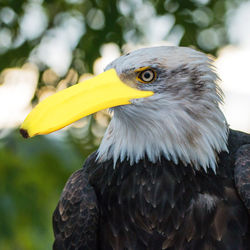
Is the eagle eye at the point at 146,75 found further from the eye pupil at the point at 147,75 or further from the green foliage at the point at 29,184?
the green foliage at the point at 29,184

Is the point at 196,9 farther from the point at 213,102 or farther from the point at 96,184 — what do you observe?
the point at 96,184

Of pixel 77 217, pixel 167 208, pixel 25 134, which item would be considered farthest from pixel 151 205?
pixel 25 134

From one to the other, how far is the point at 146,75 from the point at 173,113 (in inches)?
11.4

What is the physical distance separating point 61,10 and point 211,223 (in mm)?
2642

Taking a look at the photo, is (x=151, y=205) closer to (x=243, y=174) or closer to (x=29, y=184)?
(x=243, y=174)

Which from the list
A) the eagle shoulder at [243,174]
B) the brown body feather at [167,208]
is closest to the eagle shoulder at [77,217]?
the brown body feather at [167,208]

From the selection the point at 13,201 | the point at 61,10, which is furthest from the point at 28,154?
the point at 61,10

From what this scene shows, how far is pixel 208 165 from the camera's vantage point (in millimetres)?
3189

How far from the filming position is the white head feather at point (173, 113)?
3.01 meters

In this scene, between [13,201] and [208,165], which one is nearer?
[208,165]

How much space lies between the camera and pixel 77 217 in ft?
11.0

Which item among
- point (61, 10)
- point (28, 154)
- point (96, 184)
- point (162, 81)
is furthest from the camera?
point (61, 10)

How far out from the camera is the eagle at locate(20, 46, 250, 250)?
3033 mm

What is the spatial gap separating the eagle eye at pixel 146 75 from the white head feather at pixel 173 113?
0.02 m
